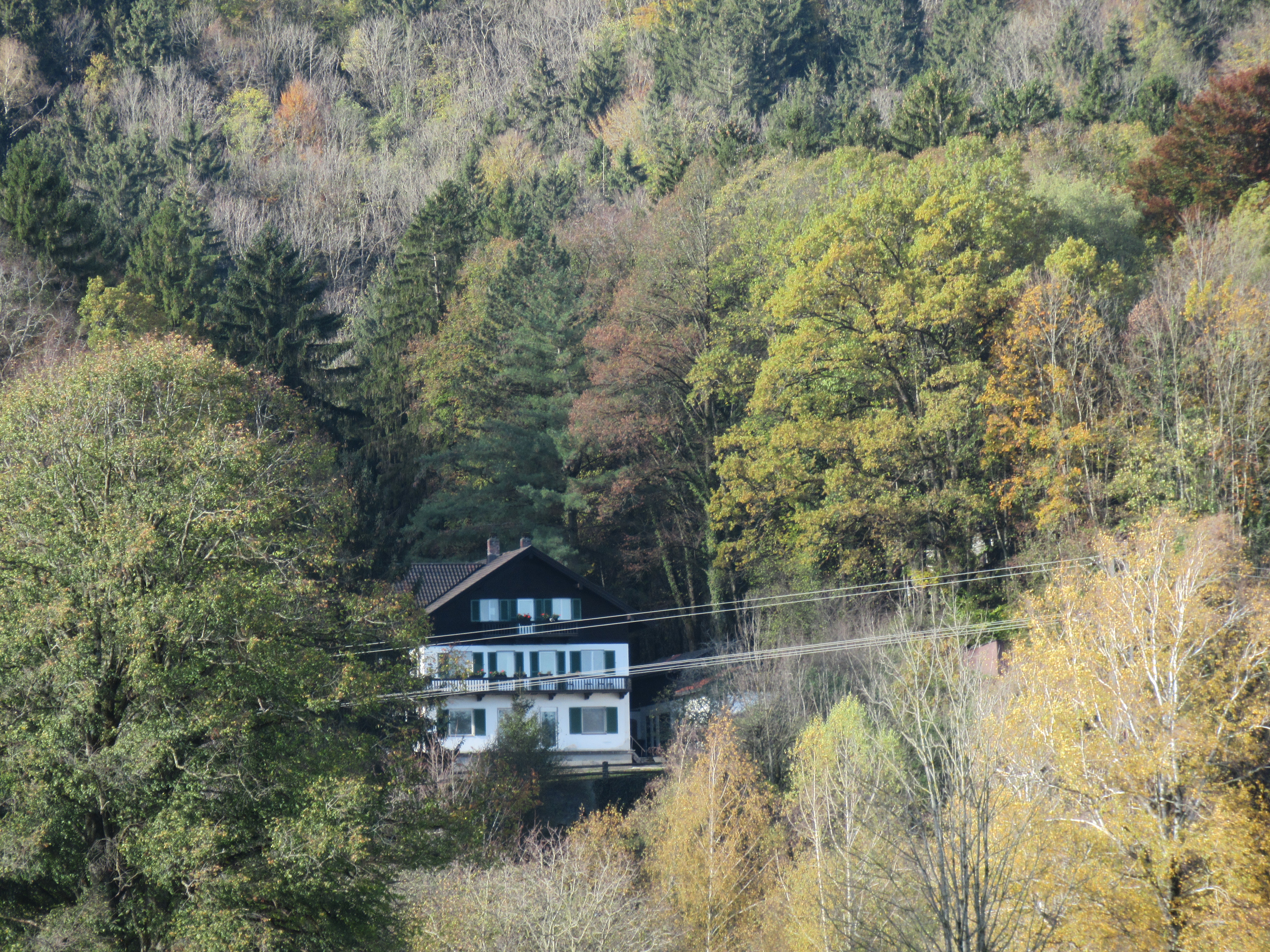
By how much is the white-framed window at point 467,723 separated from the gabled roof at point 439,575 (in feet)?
12.5

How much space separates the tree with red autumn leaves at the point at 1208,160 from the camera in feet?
151

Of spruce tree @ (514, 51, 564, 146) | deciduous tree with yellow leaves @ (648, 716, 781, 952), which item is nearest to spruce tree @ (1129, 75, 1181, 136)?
deciduous tree with yellow leaves @ (648, 716, 781, 952)

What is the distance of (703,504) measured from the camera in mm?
47031

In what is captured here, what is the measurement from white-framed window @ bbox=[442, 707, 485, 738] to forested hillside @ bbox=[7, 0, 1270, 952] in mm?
3222

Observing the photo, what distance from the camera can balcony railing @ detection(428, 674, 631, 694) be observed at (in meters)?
44.8

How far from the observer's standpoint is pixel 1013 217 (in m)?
39.9

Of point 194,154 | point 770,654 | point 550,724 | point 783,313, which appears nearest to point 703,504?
point 770,654

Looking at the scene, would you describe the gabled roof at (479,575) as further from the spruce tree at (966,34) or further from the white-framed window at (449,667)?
the spruce tree at (966,34)

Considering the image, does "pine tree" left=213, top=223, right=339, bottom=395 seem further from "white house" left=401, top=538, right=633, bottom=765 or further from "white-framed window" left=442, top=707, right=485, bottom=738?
"white-framed window" left=442, top=707, right=485, bottom=738

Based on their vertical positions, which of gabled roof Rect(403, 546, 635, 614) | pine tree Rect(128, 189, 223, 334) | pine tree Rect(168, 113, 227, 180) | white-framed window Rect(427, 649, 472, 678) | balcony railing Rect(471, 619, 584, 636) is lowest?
white-framed window Rect(427, 649, 472, 678)

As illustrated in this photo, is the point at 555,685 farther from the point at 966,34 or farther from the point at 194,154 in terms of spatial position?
the point at 966,34

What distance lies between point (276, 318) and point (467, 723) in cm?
1537

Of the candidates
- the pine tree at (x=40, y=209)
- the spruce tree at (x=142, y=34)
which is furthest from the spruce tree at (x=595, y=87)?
the pine tree at (x=40, y=209)

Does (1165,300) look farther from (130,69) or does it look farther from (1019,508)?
(130,69)
